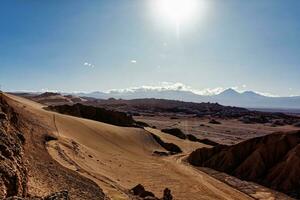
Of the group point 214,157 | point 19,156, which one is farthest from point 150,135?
point 19,156

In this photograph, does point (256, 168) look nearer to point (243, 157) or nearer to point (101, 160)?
point (243, 157)

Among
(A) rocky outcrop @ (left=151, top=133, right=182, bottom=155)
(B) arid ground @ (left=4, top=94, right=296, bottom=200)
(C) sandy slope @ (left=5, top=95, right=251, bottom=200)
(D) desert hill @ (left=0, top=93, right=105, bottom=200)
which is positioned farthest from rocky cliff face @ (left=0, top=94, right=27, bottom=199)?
(A) rocky outcrop @ (left=151, top=133, right=182, bottom=155)

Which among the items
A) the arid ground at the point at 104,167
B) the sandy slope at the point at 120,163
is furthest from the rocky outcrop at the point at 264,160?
the sandy slope at the point at 120,163

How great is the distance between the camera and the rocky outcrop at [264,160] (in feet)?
115

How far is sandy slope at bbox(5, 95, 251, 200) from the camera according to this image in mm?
27391

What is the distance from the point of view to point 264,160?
39750 mm

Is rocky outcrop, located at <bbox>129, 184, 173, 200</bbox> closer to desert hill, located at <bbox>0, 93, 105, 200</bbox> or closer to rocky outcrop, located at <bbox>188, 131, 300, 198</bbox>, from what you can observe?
desert hill, located at <bbox>0, 93, 105, 200</bbox>

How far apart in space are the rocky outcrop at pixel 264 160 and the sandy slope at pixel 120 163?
12.6 ft

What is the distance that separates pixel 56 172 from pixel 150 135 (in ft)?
116

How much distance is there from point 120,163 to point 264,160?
620 inches

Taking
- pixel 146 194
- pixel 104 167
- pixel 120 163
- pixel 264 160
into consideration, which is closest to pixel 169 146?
pixel 264 160

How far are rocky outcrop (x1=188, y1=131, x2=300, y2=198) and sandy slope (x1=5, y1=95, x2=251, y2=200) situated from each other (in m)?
3.83

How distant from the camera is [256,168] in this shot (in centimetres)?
3878

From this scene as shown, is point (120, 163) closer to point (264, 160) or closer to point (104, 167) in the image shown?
point (104, 167)
